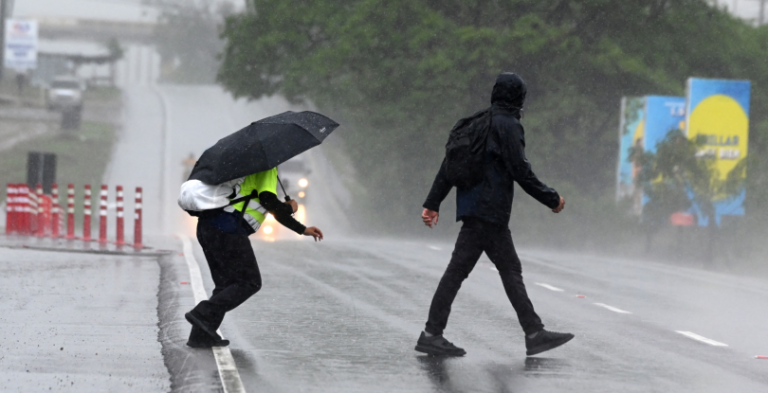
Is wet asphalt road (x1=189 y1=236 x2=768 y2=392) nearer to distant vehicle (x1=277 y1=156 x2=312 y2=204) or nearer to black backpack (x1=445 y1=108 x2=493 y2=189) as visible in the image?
black backpack (x1=445 y1=108 x2=493 y2=189)

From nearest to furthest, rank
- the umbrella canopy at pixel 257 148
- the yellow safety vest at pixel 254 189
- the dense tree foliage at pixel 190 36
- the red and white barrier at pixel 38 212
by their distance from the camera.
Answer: the umbrella canopy at pixel 257 148 < the yellow safety vest at pixel 254 189 < the red and white barrier at pixel 38 212 < the dense tree foliage at pixel 190 36

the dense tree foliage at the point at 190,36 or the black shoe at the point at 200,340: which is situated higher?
the dense tree foliage at the point at 190,36

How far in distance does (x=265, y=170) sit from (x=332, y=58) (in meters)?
26.1

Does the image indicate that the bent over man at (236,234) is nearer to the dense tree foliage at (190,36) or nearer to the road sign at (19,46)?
the road sign at (19,46)

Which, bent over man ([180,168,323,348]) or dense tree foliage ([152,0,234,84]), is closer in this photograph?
bent over man ([180,168,323,348])

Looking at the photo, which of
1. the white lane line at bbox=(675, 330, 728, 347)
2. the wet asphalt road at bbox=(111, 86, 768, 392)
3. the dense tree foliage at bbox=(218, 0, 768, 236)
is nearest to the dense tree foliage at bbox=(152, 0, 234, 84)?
the dense tree foliage at bbox=(218, 0, 768, 236)

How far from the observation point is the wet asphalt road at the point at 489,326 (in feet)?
23.7

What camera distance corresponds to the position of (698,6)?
33.0 metres

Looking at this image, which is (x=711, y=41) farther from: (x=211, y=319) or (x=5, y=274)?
(x=211, y=319)

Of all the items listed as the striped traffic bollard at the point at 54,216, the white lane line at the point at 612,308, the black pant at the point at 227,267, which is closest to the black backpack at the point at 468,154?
the black pant at the point at 227,267

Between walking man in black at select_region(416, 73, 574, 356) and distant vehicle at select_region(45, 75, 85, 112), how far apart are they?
186 feet

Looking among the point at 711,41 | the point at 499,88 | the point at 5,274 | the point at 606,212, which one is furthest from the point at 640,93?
the point at 499,88

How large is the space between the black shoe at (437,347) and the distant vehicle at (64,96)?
56630mm

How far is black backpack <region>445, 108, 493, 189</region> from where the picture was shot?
Answer: 7699 millimetres
